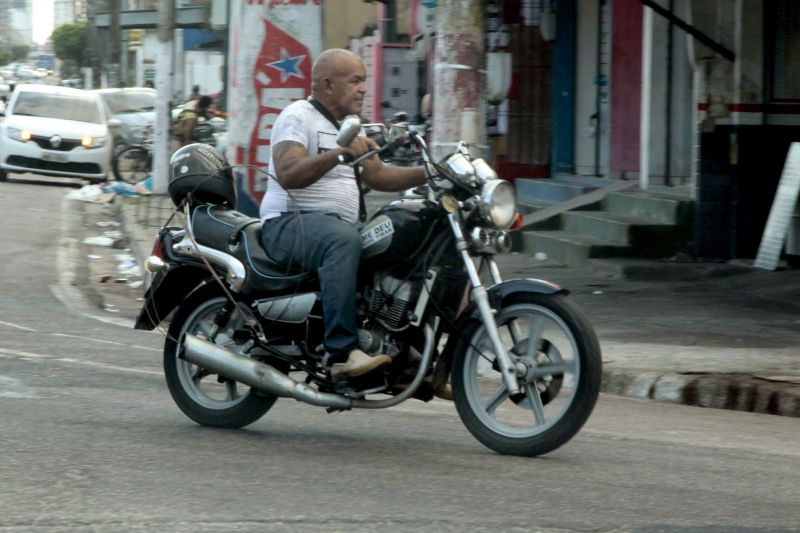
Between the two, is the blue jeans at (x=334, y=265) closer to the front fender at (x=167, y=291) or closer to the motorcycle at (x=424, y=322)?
the motorcycle at (x=424, y=322)

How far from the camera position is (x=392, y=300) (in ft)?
19.1

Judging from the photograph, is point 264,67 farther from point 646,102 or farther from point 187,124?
point 187,124

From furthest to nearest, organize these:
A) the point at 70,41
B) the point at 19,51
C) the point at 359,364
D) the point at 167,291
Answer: the point at 19,51, the point at 70,41, the point at 167,291, the point at 359,364

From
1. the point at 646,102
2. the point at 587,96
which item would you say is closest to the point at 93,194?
the point at 587,96

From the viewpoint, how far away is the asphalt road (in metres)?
4.68

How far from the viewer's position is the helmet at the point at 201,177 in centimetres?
633

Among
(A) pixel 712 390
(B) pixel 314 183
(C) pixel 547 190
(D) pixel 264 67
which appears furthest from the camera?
(C) pixel 547 190

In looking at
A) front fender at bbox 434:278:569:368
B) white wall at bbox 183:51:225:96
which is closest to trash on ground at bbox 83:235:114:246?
front fender at bbox 434:278:569:368

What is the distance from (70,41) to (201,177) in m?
87.6

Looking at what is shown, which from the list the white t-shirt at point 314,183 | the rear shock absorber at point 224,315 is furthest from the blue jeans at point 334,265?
the rear shock absorber at point 224,315

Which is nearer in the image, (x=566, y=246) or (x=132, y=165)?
(x=566, y=246)

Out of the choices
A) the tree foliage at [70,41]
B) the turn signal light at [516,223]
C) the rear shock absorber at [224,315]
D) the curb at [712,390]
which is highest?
the tree foliage at [70,41]

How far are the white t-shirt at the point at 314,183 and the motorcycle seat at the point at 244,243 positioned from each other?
15 cm

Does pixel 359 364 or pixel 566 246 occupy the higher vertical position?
pixel 566 246
